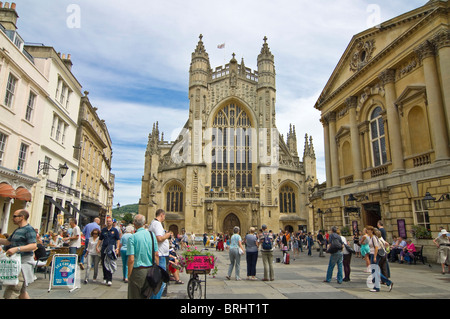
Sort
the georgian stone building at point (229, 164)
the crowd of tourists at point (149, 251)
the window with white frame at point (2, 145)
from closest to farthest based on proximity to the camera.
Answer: the crowd of tourists at point (149, 251) < the window with white frame at point (2, 145) < the georgian stone building at point (229, 164)

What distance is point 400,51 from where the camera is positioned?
1455 centimetres

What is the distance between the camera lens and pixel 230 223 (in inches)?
1395

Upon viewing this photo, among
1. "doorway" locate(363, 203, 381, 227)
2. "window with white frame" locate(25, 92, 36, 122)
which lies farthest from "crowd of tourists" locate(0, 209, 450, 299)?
"window with white frame" locate(25, 92, 36, 122)

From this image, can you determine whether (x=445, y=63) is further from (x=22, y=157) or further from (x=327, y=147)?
(x=22, y=157)

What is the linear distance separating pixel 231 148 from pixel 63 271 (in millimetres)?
31546

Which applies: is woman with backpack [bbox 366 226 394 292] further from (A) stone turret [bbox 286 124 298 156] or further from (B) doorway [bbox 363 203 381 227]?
(A) stone turret [bbox 286 124 298 156]

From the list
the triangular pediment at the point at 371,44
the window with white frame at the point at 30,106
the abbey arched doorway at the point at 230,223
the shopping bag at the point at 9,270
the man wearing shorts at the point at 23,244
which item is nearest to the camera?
the shopping bag at the point at 9,270

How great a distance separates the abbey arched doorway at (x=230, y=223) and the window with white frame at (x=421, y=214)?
2360 cm

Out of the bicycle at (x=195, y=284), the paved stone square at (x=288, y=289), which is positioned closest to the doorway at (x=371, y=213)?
the paved stone square at (x=288, y=289)

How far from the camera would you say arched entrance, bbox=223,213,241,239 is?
35200mm

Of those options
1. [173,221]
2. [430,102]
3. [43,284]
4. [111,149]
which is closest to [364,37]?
[430,102]

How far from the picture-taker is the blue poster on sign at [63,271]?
21.8 ft

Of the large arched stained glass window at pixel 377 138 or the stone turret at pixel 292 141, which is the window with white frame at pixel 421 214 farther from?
the stone turret at pixel 292 141

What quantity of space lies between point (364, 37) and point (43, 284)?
1913cm
